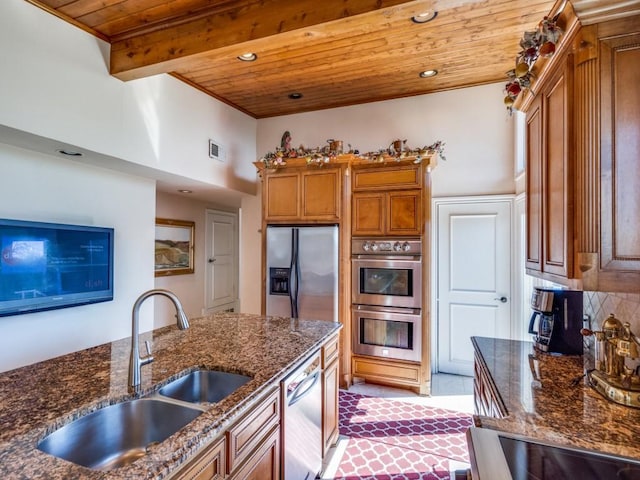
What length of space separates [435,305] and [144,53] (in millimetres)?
3653

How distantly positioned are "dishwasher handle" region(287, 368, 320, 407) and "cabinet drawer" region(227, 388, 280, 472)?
0.13 metres

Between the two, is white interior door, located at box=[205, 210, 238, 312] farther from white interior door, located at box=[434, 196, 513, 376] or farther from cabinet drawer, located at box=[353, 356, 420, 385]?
white interior door, located at box=[434, 196, 513, 376]

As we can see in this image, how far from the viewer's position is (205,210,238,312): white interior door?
17.9ft

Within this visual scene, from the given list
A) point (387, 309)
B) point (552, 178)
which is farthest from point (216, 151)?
point (552, 178)

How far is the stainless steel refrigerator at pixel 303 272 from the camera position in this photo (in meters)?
3.42

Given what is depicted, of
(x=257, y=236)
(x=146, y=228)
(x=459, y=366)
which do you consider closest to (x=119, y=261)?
(x=146, y=228)

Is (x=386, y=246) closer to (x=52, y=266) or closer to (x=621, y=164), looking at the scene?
(x=621, y=164)

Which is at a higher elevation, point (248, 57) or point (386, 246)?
point (248, 57)

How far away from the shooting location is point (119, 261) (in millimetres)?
3205

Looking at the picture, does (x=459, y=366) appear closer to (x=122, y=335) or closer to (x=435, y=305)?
(x=435, y=305)

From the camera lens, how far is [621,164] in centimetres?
116

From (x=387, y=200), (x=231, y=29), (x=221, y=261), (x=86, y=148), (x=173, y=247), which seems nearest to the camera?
(x=231, y=29)

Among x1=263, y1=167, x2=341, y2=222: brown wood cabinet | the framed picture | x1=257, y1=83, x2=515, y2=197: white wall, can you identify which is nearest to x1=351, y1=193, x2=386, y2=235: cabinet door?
x1=263, y1=167, x2=341, y2=222: brown wood cabinet

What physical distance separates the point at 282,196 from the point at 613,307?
115 inches
